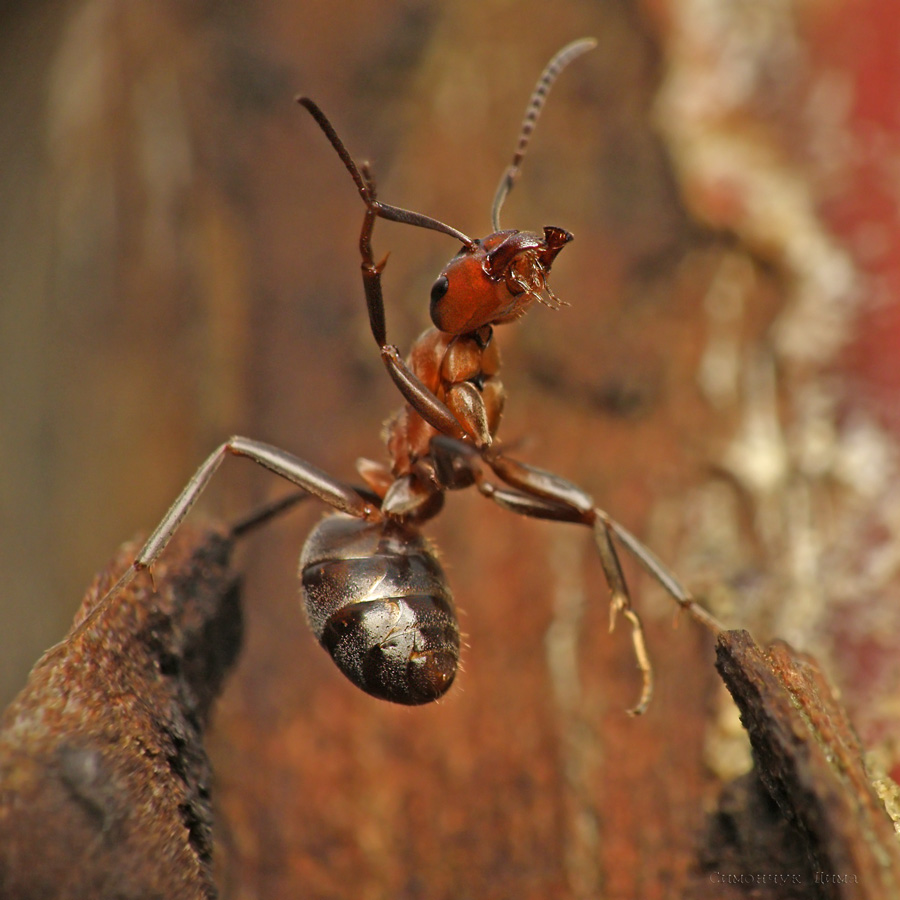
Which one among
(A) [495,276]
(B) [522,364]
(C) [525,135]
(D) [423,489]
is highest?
(C) [525,135]

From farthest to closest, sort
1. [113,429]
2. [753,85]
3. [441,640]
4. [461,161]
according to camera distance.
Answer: [113,429] → [461,161] → [753,85] → [441,640]

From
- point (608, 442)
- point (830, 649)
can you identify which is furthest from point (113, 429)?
point (830, 649)

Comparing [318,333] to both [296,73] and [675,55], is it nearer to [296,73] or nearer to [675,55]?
[296,73]

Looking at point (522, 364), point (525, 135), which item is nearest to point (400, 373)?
point (525, 135)

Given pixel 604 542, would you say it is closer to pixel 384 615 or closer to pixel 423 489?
pixel 423 489

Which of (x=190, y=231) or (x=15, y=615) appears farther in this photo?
(x=15, y=615)

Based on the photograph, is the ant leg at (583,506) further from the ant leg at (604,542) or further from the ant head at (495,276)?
the ant head at (495,276)

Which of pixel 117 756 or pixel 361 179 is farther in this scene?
pixel 361 179

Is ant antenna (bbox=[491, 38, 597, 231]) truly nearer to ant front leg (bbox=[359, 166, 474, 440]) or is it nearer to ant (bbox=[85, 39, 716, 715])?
ant (bbox=[85, 39, 716, 715])
